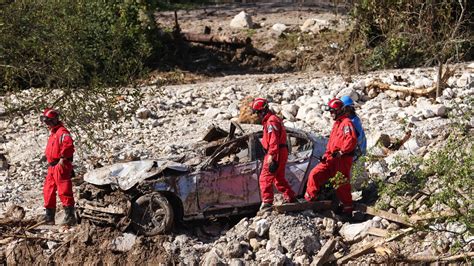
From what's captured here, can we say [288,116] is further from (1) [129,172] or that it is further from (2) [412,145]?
(1) [129,172]

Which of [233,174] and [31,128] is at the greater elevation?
[233,174]

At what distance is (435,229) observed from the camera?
10.8 meters

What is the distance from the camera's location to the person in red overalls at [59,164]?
13.8 m

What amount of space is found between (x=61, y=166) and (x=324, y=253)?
4310 millimetres

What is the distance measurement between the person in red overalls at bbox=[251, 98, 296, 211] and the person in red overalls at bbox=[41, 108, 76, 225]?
3.01 meters

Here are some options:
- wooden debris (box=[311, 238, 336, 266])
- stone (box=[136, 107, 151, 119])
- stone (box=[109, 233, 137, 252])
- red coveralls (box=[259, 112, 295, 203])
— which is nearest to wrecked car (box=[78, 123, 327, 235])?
stone (box=[109, 233, 137, 252])

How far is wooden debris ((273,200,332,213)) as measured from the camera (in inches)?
504

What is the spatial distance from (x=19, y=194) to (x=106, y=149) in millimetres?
2247

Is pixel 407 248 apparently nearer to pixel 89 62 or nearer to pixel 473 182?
pixel 473 182

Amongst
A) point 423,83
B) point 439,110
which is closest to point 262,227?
point 439,110

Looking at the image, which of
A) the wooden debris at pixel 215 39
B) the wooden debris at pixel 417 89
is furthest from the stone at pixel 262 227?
the wooden debris at pixel 215 39

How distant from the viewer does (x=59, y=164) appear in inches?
543

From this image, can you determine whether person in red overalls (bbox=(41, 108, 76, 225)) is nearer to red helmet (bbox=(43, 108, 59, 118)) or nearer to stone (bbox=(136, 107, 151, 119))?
red helmet (bbox=(43, 108, 59, 118))

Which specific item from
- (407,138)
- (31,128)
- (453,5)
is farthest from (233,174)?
(453,5)
